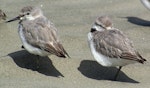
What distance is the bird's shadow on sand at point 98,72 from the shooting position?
6204mm

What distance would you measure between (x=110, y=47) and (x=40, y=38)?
815 millimetres

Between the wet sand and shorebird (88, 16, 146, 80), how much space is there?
0.82 feet

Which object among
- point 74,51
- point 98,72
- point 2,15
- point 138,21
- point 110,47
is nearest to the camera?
point 110,47

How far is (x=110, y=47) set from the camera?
5996mm

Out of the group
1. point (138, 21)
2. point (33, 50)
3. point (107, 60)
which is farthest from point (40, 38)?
point (138, 21)

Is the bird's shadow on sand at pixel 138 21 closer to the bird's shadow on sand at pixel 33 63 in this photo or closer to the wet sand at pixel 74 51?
the wet sand at pixel 74 51

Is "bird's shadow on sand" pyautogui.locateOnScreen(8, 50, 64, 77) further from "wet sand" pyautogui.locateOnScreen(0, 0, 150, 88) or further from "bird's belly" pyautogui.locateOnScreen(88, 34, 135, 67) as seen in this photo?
"bird's belly" pyautogui.locateOnScreen(88, 34, 135, 67)

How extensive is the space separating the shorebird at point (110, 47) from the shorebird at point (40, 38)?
1.29 feet

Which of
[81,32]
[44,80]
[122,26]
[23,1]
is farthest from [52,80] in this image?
[23,1]

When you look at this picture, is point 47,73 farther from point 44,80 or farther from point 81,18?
point 81,18

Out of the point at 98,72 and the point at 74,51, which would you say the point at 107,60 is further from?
the point at 74,51

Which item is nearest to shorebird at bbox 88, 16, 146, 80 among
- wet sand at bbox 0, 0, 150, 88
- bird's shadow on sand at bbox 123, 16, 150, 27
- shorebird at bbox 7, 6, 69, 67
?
wet sand at bbox 0, 0, 150, 88

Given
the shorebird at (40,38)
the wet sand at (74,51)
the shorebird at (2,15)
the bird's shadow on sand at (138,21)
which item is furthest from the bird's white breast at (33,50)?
the bird's shadow on sand at (138,21)

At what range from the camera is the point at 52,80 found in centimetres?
596
